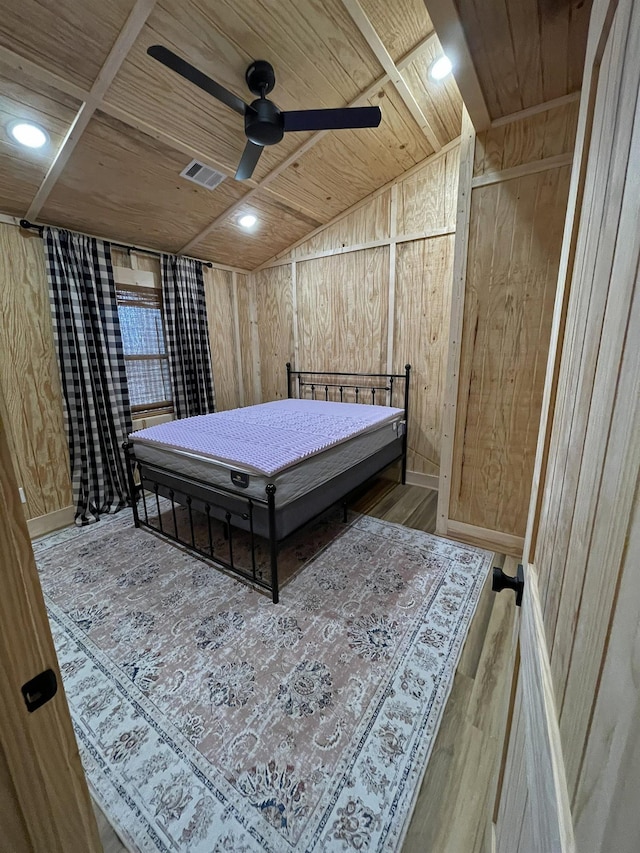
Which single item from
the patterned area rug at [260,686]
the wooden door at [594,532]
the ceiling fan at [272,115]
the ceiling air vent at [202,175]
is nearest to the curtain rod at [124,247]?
the ceiling air vent at [202,175]

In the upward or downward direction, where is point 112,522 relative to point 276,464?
downward

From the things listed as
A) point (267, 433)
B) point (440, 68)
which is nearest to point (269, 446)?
point (267, 433)

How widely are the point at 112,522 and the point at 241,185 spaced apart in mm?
2982

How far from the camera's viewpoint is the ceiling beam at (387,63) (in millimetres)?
1743

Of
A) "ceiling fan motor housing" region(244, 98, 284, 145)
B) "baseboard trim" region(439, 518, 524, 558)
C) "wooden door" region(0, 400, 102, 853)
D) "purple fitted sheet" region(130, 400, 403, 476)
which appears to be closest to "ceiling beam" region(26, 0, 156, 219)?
"ceiling fan motor housing" region(244, 98, 284, 145)

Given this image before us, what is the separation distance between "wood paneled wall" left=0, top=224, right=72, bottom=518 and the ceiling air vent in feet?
4.15

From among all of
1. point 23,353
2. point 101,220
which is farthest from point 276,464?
point 101,220

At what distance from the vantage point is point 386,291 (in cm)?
350

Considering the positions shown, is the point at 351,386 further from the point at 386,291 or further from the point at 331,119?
the point at 331,119

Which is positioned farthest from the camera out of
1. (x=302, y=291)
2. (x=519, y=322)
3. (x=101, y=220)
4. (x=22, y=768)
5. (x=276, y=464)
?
(x=302, y=291)

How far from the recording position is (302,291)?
159 inches

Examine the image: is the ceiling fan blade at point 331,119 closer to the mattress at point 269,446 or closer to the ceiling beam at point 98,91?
the ceiling beam at point 98,91

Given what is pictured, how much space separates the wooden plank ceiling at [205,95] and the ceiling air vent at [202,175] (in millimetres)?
53

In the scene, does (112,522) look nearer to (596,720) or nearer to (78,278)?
(78,278)
